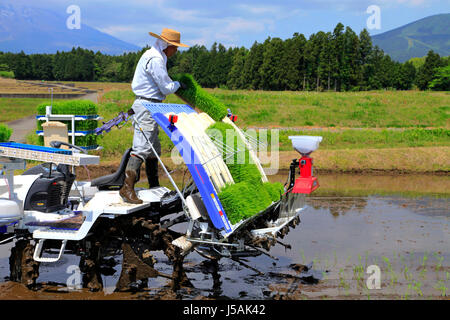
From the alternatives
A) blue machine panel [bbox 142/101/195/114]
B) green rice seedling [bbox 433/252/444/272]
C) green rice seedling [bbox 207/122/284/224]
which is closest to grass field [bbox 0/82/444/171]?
green rice seedling [bbox 433/252/444/272]

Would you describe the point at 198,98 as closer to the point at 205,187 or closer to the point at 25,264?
the point at 205,187

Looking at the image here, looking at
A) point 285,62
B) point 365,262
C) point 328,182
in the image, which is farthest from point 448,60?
point 365,262

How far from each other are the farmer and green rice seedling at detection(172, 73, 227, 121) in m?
0.24

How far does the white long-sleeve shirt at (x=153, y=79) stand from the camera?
6.57m

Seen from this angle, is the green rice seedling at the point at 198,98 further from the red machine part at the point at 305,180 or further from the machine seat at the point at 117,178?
the red machine part at the point at 305,180

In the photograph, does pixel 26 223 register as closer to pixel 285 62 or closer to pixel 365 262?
pixel 365 262

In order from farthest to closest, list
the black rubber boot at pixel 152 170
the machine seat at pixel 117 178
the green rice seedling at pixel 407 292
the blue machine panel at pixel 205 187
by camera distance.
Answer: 1. the black rubber boot at pixel 152 170
2. the machine seat at pixel 117 178
3. the green rice seedling at pixel 407 292
4. the blue machine panel at pixel 205 187

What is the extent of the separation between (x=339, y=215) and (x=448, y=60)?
83.5m

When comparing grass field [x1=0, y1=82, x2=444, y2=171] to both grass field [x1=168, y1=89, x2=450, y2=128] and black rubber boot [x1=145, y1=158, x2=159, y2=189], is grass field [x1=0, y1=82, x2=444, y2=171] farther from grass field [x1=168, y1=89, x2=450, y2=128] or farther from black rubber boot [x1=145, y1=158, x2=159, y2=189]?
→ black rubber boot [x1=145, y1=158, x2=159, y2=189]

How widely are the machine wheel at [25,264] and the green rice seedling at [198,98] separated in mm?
2735

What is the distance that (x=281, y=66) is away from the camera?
206 ft

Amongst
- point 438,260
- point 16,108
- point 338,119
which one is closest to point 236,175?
point 438,260

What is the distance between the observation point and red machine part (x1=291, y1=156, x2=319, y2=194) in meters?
6.33

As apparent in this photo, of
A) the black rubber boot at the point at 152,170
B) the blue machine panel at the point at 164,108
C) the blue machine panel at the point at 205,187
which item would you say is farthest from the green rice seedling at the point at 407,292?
the black rubber boot at the point at 152,170
